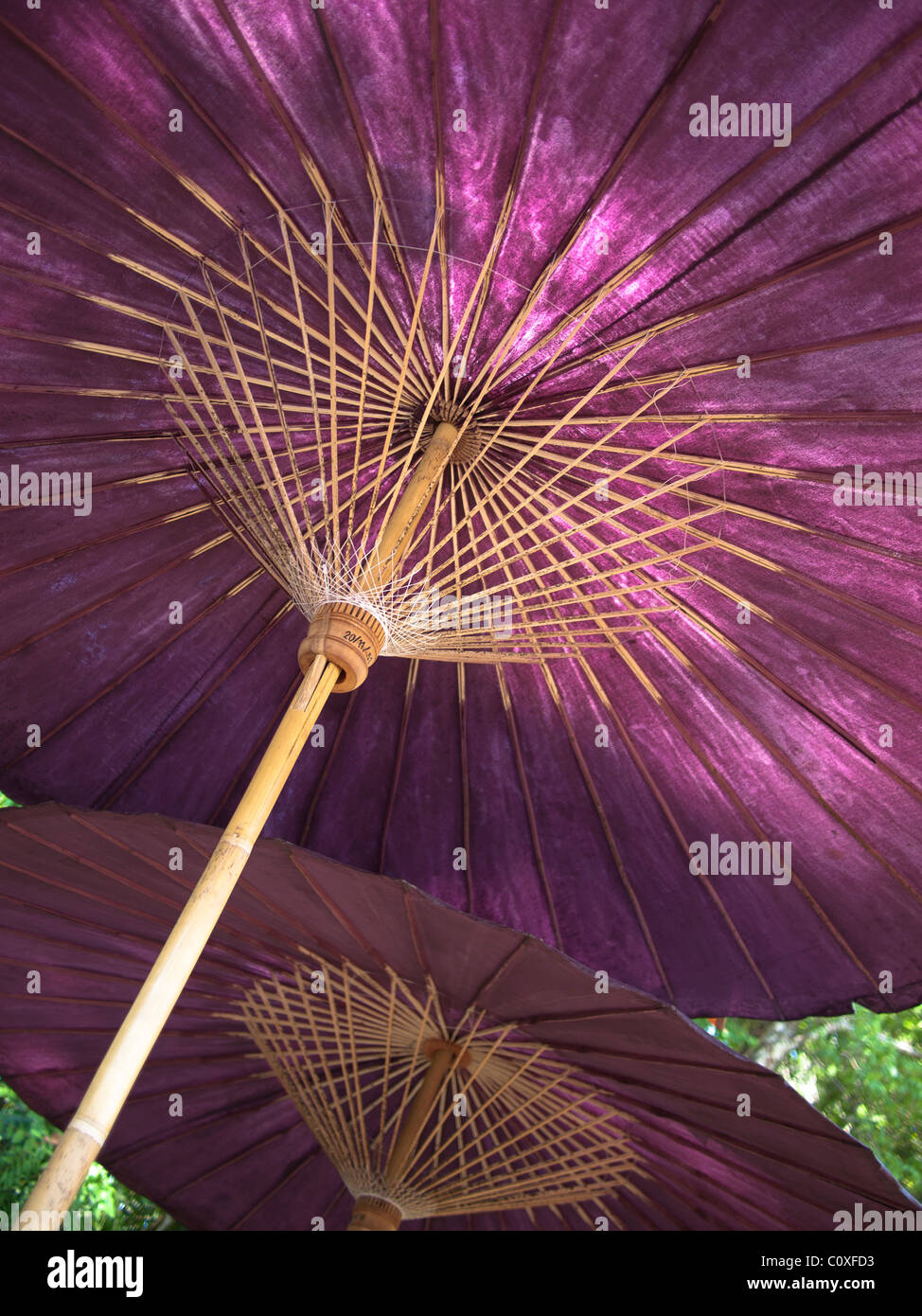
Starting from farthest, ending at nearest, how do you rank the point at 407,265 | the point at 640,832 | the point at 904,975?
the point at 640,832, the point at 904,975, the point at 407,265

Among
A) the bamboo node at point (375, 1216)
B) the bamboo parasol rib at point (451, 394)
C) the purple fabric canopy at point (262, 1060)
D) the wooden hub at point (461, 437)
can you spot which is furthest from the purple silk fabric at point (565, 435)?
the bamboo node at point (375, 1216)

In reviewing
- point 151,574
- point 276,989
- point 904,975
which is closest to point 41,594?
point 151,574

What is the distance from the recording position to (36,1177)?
22.5 feet

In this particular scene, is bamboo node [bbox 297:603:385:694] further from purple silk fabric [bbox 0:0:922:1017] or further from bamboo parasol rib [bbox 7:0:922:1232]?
purple silk fabric [bbox 0:0:922:1017]

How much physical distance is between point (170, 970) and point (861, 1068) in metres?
6.63

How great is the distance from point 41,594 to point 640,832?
2443 mm

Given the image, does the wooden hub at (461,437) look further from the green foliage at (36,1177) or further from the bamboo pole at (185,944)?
the green foliage at (36,1177)

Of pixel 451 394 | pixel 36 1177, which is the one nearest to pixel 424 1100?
pixel 451 394

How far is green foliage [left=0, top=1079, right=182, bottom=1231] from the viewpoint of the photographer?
657 centimetres

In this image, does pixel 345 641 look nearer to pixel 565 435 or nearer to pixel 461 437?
pixel 461 437

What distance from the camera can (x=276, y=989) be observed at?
3.73 metres

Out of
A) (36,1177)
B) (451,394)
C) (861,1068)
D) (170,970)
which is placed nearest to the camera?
(170,970)

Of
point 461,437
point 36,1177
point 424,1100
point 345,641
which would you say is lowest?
point 36,1177
